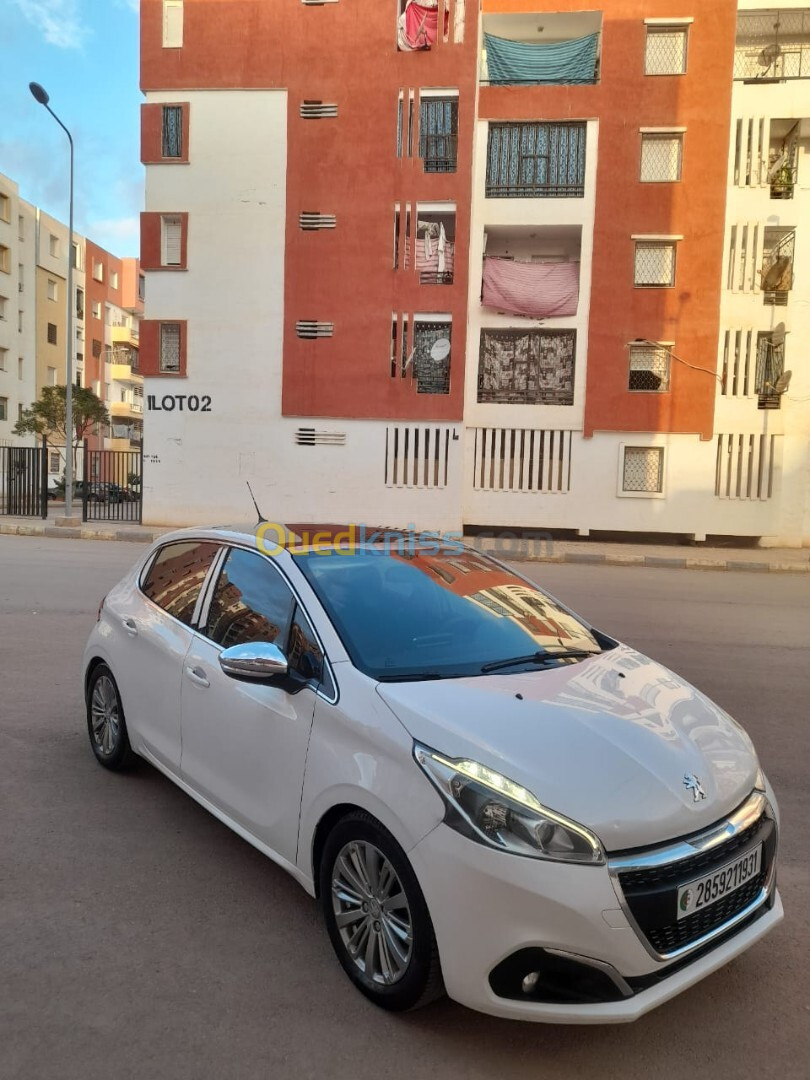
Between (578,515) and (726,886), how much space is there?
2104 cm

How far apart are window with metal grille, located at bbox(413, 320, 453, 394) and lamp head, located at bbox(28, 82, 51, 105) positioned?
38.3 ft

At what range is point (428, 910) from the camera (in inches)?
90.4

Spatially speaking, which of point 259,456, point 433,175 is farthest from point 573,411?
point 259,456

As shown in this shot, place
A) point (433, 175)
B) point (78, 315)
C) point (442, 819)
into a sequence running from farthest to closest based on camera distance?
point (78, 315), point (433, 175), point (442, 819)

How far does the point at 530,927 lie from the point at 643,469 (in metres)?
22.1

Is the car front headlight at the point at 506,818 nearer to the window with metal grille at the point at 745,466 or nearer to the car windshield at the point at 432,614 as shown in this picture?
the car windshield at the point at 432,614

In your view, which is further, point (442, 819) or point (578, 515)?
point (578, 515)

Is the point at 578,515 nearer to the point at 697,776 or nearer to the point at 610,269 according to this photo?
the point at 610,269

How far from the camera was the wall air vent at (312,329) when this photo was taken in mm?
23203

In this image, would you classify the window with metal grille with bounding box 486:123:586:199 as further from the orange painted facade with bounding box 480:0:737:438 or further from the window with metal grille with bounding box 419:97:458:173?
the window with metal grille with bounding box 419:97:458:173

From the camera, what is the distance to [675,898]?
2244mm

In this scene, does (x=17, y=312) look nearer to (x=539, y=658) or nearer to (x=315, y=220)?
(x=315, y=220)

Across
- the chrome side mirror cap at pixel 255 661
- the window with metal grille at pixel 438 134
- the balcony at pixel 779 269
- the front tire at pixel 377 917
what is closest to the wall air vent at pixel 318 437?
the window with metal grille at pixel 438 134

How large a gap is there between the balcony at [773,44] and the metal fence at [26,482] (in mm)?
23994
